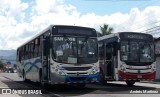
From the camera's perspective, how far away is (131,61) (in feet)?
71.9

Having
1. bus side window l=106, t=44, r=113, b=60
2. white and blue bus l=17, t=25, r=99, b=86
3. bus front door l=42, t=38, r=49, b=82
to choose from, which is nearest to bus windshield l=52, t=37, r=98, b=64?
white and blue bus l=17, t=25, r=99, b=86

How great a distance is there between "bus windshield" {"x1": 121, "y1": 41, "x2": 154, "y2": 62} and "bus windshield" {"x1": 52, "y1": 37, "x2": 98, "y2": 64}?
311cm

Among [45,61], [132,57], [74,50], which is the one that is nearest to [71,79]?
[74,50]

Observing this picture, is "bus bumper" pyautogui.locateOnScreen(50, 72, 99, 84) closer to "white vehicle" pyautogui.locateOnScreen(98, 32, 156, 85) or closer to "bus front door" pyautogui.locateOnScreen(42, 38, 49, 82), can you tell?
"bus front door" pyautogui.locateOnScreen(42, 38, 49, 82)

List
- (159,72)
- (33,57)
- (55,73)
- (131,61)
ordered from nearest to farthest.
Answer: (55,73) < (131,61) < (33,57) < (159,72)

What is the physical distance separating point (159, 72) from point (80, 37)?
2620 cm

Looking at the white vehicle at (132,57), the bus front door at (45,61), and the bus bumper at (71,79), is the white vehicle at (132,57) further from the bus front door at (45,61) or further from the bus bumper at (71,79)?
the bus front door at (45,61)

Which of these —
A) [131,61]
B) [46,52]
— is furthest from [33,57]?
[131,61]

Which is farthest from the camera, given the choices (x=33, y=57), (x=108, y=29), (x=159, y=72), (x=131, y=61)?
(x=108, y=29)

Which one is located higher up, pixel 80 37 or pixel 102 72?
pixel 80 37

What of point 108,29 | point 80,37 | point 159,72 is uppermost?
point 108,29

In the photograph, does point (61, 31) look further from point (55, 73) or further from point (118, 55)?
point (118, 55)

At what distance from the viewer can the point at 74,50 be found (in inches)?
747

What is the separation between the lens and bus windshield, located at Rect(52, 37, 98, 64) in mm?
18672
